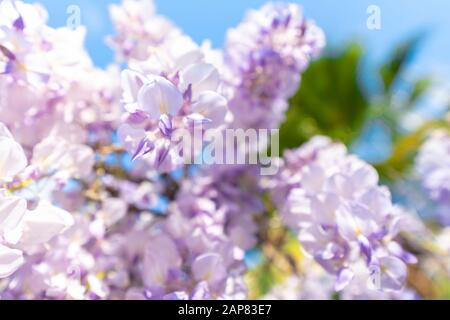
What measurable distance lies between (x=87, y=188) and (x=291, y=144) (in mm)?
2412

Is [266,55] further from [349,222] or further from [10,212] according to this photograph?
[10,212]

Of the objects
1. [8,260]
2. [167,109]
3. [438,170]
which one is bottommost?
[8,260]

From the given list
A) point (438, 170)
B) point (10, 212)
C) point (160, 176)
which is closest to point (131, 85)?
point (10, 212)

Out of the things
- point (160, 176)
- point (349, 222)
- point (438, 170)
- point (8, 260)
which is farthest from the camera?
point (438, 170)

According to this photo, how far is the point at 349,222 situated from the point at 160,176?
314mm

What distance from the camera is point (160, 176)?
74 centimetres

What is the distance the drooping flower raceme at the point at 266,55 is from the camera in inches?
24.5

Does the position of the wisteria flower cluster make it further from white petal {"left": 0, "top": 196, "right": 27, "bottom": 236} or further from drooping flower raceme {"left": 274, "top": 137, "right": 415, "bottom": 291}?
white petal {"left": 0, "top": 196, "right": 27, "bottom": 236}

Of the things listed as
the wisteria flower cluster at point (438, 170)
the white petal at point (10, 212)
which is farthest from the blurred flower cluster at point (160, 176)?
the wisteria flower cluster at point (438, 170)

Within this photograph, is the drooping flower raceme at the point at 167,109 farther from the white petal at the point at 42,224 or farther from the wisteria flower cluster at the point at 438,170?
the wisteria flower cluster at the point at 438,170

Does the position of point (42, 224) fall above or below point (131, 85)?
below
